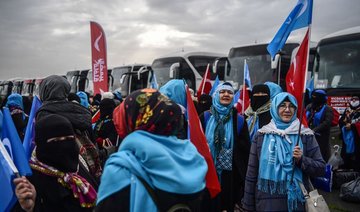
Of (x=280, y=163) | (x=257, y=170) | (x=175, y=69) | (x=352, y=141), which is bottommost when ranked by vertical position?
(x=352, y=141)

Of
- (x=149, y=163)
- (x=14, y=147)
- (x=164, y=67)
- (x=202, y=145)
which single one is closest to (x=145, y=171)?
(x=149, y=163)

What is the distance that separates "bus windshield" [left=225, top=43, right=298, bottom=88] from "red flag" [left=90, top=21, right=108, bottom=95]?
165 inches

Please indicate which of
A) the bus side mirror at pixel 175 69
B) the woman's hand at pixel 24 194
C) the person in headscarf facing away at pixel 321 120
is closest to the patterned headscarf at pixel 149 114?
the woman's hand at pixel 24 194

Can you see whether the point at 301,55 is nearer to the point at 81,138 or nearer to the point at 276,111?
the point at 276,111

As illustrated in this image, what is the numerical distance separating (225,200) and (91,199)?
6.29 feet

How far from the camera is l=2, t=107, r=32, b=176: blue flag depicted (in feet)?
6.56

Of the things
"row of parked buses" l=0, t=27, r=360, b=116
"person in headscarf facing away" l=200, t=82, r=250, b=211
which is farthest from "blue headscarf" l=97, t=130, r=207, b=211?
"row of parked buses" l=0, t=27, r=360, b=116

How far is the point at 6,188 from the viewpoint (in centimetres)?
187

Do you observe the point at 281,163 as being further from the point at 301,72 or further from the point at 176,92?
the point at 176,92

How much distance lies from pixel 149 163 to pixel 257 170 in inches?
72.2

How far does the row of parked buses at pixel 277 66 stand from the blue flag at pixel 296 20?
328cm

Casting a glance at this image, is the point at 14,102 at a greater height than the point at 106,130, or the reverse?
the point at 14,102

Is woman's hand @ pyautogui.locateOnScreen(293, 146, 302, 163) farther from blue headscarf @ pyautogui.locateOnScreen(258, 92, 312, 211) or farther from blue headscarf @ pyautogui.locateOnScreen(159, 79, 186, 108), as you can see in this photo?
blue headscarf @ pyautogui.locateOnScreen(159, 79, 186, 108)

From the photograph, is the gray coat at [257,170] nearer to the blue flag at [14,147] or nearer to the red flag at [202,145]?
the red flag at [202,145]
